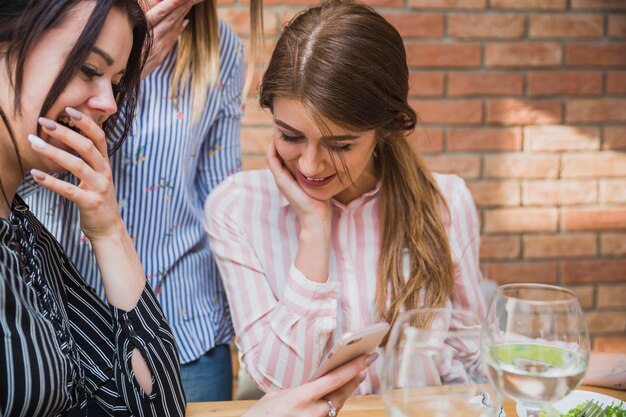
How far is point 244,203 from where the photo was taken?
1.76 m

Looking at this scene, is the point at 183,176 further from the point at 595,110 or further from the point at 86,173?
the point at 595,110

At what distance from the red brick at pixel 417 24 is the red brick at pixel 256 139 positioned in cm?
58

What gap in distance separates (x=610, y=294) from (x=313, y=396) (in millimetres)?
2040

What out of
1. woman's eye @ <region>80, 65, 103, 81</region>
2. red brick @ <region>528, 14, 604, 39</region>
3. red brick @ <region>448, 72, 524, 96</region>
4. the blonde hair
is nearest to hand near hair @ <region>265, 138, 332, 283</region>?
the blonde hair

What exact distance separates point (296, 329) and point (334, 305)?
99 millimetres

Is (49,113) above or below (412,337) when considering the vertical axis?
→ above

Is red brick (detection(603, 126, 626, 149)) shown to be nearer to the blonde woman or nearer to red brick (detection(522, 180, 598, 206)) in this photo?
red brick (detection(522, 180, 598, 206))

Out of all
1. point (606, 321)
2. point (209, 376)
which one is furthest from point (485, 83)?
point (209, 376)

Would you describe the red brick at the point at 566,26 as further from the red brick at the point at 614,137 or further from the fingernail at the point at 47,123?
the fingernail at the point at 47,123

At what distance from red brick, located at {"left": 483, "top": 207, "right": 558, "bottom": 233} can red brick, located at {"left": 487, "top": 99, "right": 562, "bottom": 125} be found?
0.33m

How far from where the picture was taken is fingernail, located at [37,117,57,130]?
46.4 inches

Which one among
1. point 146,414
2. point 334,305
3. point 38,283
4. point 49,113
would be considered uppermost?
point 49,113

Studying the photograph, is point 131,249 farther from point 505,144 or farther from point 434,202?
point 505,144

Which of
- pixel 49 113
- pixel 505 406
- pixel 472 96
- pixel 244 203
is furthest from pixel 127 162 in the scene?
pixel 472 96
